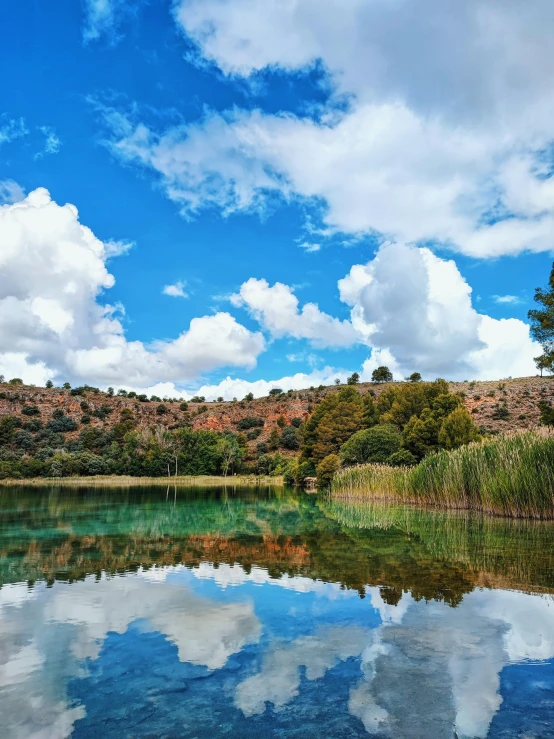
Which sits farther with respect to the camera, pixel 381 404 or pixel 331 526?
pixel 381 404

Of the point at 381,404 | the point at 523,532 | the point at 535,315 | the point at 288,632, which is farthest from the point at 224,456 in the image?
the point at 288,632

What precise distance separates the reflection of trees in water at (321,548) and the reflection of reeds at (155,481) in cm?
3732

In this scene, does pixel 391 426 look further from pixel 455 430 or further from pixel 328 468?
pixel 455 430

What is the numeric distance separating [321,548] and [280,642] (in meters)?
6.61

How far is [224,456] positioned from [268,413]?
84.5ft

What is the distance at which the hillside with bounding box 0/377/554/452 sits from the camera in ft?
229

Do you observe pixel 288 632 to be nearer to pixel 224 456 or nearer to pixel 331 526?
pixel 331 526

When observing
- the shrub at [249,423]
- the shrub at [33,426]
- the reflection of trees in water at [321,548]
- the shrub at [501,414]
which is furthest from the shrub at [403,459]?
the shrub at [33,426]

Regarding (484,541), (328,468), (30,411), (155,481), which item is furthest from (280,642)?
(30,411)

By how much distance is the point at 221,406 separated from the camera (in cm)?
9606

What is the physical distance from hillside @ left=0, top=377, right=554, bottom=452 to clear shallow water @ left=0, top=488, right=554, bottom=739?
57.7m

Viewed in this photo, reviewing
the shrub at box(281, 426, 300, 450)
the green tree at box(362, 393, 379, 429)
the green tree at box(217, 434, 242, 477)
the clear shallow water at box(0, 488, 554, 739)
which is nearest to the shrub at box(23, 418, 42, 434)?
the green tree at box(217, 434, 242, 477)

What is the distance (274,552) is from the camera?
11.6m

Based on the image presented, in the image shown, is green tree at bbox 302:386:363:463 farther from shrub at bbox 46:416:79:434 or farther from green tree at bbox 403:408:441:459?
shrub at bbox 46:416:79:434
